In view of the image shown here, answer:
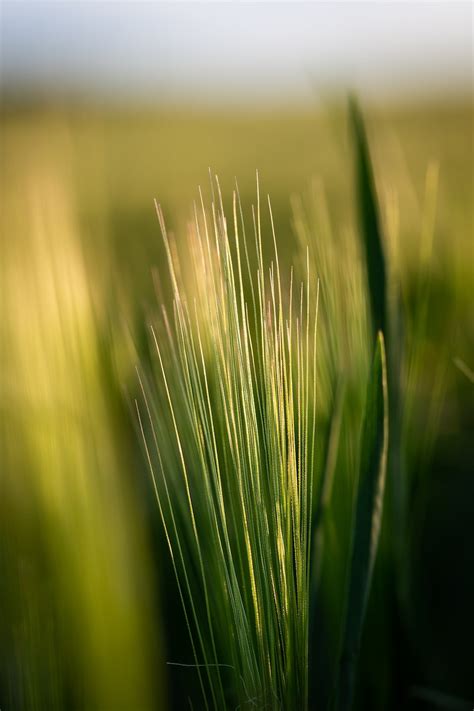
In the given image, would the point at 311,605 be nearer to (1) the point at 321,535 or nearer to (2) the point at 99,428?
(1) the point at 321,535

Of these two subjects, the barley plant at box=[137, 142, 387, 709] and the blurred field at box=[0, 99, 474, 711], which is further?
the blurred field at box=[0, 99, 474, 711]

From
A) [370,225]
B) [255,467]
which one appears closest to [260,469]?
[255,467]

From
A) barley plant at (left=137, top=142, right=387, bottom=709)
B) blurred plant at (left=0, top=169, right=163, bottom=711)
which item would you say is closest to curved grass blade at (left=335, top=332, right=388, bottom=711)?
barley plant at (left=137, top=142, right=387, bottom=709)

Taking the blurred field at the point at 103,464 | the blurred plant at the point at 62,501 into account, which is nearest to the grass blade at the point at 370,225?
the blurred field at the point at 103,464

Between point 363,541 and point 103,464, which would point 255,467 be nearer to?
point 363,541

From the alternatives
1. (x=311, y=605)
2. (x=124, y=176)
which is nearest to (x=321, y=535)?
(x=311, y=605)

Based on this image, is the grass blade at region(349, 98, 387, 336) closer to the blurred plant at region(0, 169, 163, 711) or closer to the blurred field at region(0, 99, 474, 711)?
the blurred field at region(0, 99, 474, 711)

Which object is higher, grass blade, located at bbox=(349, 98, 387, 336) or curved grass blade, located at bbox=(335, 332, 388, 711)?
grass blade, located at bbox=(349, 98, 387, 336)

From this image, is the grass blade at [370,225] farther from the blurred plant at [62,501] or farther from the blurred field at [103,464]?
the blurred plant at [62,501]
